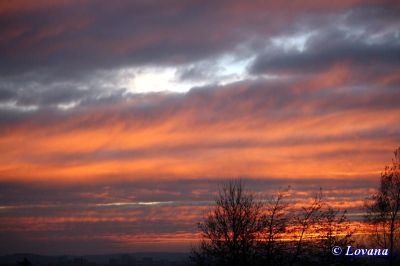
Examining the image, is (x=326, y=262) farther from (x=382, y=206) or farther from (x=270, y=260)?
(x=382, y=206)

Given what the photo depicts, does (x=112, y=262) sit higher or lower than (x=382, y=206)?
lower

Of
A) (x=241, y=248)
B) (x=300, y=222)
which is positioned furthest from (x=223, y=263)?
(x=300, y=222)

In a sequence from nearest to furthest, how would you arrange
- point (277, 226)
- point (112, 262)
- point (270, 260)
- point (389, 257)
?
point (270, 260) < point (277, 226) < point (389, 257) < point (112, 262)

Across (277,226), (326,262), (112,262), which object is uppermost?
(277,226)

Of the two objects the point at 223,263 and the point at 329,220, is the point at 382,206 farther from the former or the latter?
the point at 223,263

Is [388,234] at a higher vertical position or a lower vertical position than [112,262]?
higher

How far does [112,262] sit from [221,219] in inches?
4487

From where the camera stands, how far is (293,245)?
35.2 meters

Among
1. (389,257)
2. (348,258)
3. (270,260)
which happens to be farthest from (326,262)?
(389,257)

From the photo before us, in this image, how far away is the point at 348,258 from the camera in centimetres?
3494

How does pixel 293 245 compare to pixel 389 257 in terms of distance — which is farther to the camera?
pixel 389 257

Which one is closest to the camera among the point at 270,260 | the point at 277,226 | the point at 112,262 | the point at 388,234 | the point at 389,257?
the point at 270,260

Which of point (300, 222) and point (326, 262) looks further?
point (300, 222)

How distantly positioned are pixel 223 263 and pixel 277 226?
5.17 meters
